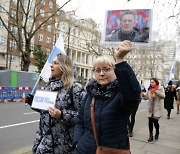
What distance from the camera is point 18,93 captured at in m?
18.5

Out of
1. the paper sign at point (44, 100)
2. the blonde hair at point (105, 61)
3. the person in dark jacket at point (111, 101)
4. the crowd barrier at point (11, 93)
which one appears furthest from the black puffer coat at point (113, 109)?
the crowd barrier at point (11, 93)

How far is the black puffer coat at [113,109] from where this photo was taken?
2.04m

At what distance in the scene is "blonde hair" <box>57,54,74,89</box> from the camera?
9.29ft

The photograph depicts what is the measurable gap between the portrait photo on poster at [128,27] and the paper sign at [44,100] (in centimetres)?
165

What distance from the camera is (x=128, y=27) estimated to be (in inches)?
165

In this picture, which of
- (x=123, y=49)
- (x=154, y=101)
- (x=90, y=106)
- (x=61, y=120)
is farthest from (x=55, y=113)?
(x=154, y=101)

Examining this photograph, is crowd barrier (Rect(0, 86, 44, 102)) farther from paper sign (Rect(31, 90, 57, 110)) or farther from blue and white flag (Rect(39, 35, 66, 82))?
paper sign (Rect(31, 90, 57, 110))

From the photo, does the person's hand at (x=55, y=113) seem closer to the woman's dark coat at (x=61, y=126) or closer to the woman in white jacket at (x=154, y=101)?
the woman's dark coat at (x=61, y=126)

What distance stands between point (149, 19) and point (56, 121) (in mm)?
2356

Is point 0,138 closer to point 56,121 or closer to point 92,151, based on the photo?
point 56,121

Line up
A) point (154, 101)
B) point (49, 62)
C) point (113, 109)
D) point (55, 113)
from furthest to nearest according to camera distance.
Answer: point (154, 101)
point (49, 62)
point (55, 113)
point (113, 109)

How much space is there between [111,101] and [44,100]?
911mm

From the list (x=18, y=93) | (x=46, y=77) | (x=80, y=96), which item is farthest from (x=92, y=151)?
(x=18, y=93)

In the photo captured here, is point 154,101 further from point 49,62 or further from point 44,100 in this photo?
point 44,100
